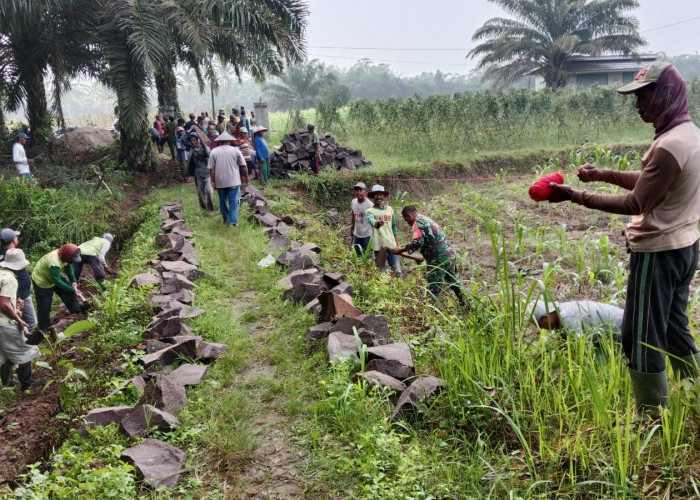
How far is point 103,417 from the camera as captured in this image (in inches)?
136

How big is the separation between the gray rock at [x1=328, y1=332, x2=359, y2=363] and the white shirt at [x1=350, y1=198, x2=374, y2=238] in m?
3.32

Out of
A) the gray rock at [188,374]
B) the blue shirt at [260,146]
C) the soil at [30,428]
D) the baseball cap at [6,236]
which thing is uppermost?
the blue shirt at [260,146]

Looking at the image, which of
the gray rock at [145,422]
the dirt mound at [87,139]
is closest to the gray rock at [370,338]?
the gray rock at [145,422]

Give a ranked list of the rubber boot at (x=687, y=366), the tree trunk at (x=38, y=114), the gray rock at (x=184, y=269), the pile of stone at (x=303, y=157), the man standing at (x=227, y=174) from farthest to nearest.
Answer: the tree trunk at (x=38, y=114), the pile of stone at (x=303, y=157), the man standing at (x=227, y=174), the gray rock at (x=184, y=269), the rubber boot at (x=687, y=366)

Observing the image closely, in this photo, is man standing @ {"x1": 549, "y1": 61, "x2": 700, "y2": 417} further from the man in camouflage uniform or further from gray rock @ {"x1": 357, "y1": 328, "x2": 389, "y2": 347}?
the man in camouflage uniform

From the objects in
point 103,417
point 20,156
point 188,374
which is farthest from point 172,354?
point 20,156

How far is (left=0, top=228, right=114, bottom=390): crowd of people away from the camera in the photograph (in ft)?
17.7

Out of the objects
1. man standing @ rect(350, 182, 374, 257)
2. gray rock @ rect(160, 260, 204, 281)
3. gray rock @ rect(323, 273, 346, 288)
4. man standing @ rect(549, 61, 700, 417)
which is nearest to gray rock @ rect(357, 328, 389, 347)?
gray rock @ rect(323, 273, 346, 288)

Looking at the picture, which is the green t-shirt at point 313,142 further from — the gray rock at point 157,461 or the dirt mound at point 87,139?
the gray rock at point 157,461

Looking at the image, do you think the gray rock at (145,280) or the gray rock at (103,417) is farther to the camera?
the gray rock at (145,280)

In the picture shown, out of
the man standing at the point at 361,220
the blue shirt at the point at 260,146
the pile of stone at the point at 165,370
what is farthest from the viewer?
the blue shirt at the point at 260,146

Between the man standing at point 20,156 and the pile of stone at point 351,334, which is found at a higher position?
the man standing at point 20,156

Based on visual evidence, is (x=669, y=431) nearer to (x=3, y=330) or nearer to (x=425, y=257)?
(x=425, y=257)

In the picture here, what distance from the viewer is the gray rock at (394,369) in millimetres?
3629
